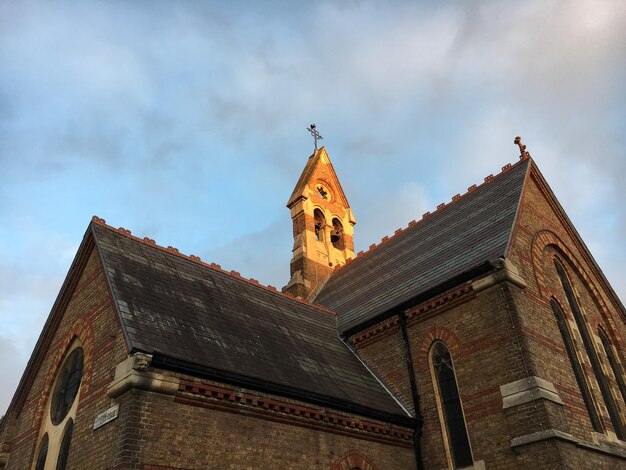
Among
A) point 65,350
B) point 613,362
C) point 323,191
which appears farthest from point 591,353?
point 323,191

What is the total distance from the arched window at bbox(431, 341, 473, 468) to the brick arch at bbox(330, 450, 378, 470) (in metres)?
2.17

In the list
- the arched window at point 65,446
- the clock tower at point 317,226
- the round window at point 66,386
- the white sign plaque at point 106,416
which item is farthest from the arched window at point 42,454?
the clock tower at point 317,226

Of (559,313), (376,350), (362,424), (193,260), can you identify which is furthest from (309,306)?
(559,313)

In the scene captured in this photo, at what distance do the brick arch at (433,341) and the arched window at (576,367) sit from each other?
3117mm

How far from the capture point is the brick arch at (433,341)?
14.1 metres

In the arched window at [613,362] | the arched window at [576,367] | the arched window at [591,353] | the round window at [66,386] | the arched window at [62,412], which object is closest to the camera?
the arched window at [62,412]

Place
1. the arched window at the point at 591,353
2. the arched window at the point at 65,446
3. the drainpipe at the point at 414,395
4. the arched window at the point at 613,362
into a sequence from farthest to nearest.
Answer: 1. the arched window at the point at 613,362
2. the arched window at the point at 591,353
3. the drainpipe at the point at 414,395
4. the arched window at the point at 65,446

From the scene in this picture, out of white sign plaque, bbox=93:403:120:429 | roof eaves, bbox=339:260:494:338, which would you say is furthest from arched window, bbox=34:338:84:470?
roof eaves, bbox=339:260:494:338

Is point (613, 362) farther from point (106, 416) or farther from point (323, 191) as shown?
point (323, 191)

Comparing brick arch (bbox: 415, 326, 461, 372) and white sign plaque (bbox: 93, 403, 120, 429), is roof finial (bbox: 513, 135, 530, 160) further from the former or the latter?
white sign plaque (bbox: 93, 403, 120, 429)

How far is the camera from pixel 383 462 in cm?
1298

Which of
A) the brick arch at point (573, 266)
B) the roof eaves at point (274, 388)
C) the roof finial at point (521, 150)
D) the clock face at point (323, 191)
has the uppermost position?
the clock face at point (323, 191)

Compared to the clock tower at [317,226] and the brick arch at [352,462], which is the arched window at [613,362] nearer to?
the brick arch at [352,462]

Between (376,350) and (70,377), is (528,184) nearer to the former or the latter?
(376,350)
